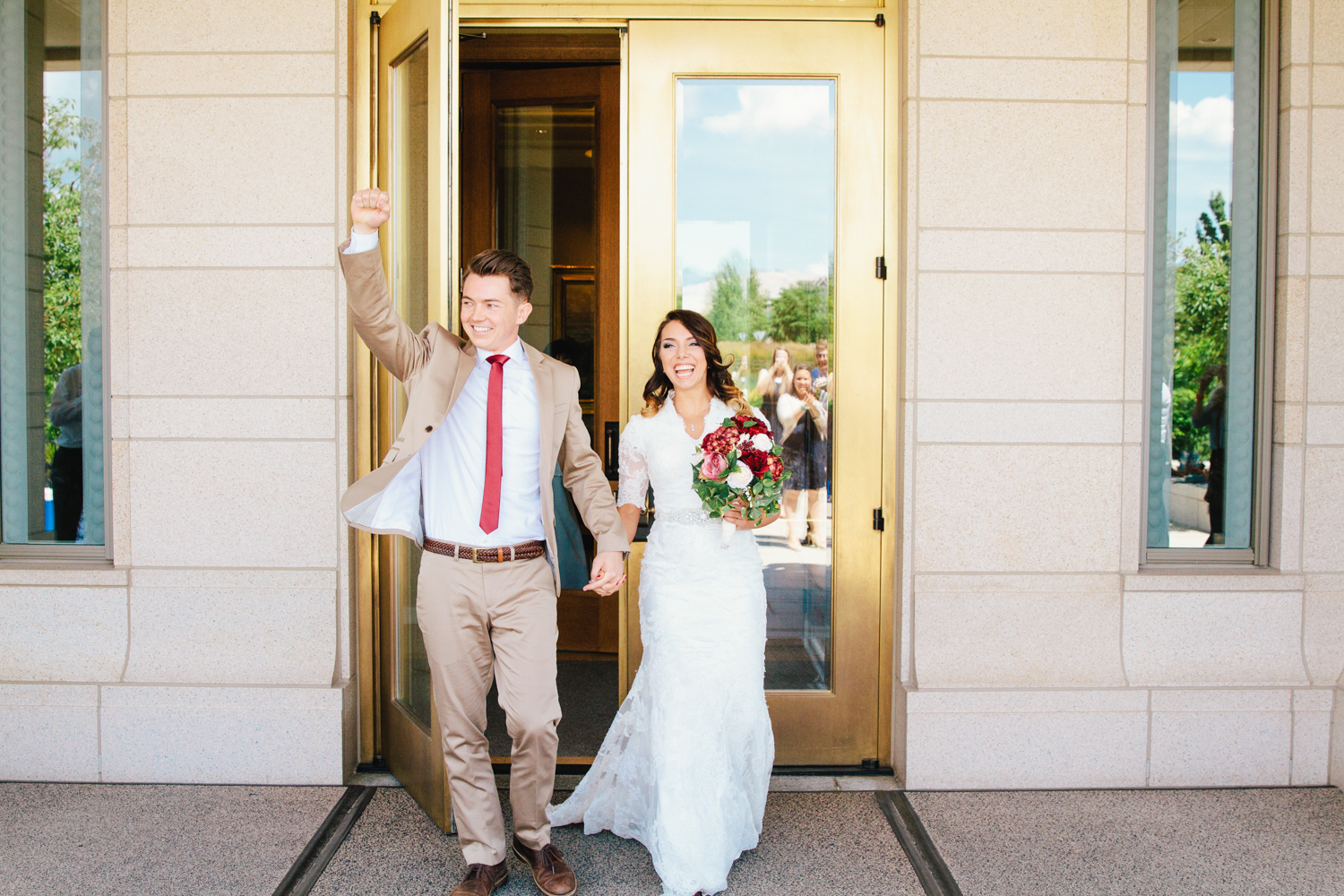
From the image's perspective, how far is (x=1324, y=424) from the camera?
3.85 m

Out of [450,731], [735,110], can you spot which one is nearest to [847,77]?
[735,110]

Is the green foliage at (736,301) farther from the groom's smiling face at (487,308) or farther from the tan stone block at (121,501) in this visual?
the tan stone block at (121,501)

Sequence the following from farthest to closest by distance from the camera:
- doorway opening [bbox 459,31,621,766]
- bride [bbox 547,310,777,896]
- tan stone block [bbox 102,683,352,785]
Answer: doorway opening [bbox 459,31,621,766] < tan stone block [bbox 102,683,352,785] < bride [bbox 547,310,777,896]

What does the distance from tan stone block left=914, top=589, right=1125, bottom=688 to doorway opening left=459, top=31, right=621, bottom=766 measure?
218 cm

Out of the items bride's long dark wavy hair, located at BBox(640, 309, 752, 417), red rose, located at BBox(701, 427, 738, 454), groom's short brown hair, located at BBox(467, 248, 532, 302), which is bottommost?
red rose, located at BBox(701, 427, 738, 454)

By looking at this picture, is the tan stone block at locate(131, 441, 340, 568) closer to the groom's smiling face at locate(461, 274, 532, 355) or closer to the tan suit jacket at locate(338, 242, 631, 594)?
the tan suit jacket at locate(338, 242, 631, 594)

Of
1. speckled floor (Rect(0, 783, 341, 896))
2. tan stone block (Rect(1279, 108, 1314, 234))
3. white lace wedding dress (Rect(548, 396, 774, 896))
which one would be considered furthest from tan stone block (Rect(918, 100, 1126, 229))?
speckled floor (Rect(0, 783, 341, 896))

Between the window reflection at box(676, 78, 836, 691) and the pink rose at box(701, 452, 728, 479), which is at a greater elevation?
the window reflection at box(676, 78, 836, 691)

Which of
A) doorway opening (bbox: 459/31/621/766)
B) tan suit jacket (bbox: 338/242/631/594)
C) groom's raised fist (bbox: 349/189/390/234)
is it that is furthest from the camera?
doorway opening (bbox: 459/31/621/766)

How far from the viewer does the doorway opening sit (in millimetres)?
5531

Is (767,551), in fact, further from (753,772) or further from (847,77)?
(847,77)

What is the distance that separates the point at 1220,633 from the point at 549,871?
2.89m

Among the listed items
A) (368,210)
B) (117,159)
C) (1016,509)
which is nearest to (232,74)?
(117,159)

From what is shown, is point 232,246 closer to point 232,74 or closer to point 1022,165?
point 232,74
